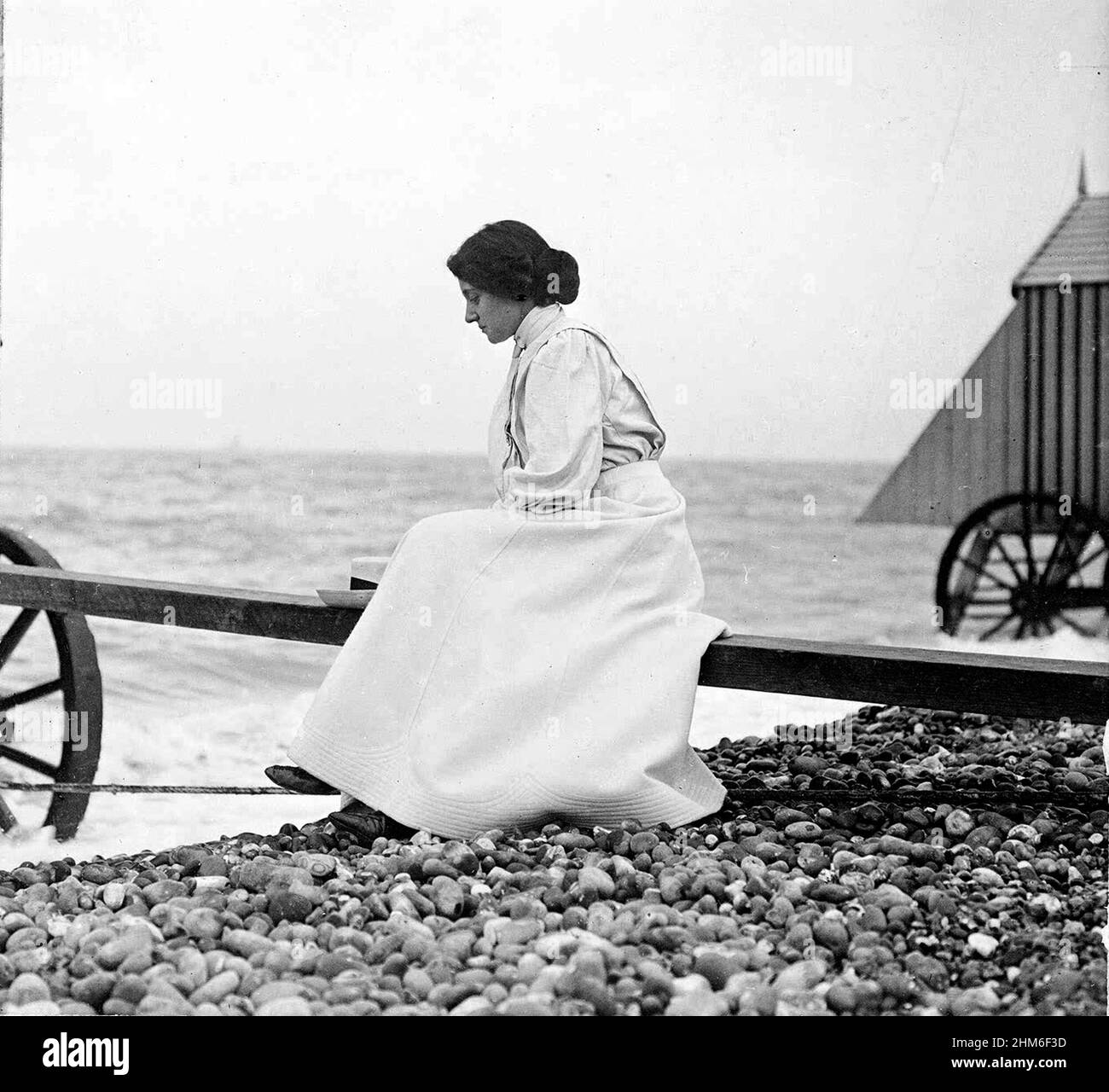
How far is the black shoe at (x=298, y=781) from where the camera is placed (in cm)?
286

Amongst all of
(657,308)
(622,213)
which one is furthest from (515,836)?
(657,308)

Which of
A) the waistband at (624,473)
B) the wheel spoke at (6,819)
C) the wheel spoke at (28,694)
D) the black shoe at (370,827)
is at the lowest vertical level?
the wheel spoke at (6,819)

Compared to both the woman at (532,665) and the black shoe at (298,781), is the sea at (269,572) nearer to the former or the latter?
the woman at (532,665)

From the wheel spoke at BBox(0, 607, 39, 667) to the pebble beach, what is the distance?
4.96 feet

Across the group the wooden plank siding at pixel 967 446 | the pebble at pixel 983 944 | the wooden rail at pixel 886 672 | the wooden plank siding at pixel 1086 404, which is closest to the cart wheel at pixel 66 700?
the wooden rail at pixel 886 672

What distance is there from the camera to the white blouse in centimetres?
296

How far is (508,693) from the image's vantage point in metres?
2.81

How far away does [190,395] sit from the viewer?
823 inches

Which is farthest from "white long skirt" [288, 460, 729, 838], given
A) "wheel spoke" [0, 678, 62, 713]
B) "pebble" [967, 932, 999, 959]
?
"wheel spoke" [0, 678, 62, 713]

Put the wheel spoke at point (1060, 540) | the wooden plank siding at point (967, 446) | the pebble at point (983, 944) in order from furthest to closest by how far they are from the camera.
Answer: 1. the wooden plank siding at point (967, 446)
2. the wheel spoke at point (1060, 540)
3. the pebble at point (983, 944)

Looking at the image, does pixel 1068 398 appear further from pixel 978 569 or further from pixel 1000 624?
pixel 1000 624

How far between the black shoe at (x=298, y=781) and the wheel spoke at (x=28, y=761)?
1.74m

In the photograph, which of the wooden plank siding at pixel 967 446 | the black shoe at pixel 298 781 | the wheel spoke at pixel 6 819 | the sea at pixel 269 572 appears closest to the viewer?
the black shoe at pixel 298 781

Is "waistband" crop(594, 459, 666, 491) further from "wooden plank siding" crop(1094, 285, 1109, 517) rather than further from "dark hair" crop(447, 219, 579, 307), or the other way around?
"wooden plank siding" crop(1094, 285, 1109, 517)
